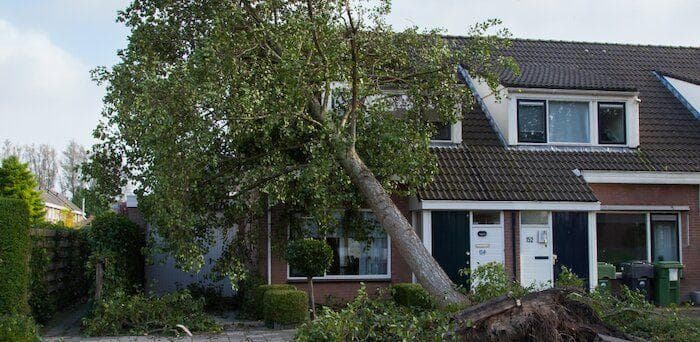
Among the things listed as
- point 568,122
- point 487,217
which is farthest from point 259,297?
point 568,122

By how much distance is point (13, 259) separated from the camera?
11969 mm

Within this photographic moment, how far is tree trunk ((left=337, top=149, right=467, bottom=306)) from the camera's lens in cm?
1203

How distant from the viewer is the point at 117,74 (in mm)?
12898

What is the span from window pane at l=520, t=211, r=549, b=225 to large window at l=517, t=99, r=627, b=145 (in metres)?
2.22

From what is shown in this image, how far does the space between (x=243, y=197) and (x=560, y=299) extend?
655cm

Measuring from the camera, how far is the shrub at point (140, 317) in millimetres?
12742

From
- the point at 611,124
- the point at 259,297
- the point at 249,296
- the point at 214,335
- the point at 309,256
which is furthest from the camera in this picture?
the point at 611,124

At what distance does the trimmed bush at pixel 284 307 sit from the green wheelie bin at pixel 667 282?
863cm

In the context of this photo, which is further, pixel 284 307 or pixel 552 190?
pixel 552 190

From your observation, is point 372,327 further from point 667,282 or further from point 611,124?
point 611,124

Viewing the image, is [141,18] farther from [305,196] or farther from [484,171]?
[484,171]

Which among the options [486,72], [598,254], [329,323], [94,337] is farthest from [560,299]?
[598,254]

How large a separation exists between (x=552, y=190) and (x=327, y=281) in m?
5.40

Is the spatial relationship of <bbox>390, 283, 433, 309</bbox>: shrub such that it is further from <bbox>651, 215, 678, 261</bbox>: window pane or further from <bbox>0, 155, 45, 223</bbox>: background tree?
<bbox>0, 155, 45, 223</bbox>: background tree
